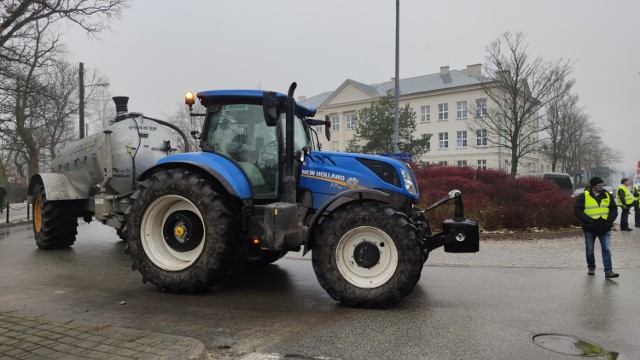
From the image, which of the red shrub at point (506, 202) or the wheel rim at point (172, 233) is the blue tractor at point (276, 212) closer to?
the wheel rim at point (172, 233)

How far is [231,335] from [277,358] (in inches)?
31.1

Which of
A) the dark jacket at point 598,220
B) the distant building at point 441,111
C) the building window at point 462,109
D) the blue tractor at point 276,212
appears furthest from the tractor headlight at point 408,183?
the building window at point 462,109

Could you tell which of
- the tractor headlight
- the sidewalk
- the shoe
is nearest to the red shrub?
the shoe

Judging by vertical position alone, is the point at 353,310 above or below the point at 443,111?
below

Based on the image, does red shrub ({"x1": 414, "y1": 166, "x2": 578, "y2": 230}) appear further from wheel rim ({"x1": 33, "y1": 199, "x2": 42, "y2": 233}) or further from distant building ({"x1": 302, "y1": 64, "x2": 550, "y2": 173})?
distant building ({"x1": 302, "y1": 64, "x2": 550, "y2": 173})

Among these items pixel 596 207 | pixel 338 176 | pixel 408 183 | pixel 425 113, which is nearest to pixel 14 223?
pixel 338 176

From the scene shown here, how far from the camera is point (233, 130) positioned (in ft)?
21.3

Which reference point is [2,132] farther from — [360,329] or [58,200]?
[360,329]

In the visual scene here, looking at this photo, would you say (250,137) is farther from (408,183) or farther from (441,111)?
(441,111)

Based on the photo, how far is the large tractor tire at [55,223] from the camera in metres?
9.93

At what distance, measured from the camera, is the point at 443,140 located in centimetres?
5825

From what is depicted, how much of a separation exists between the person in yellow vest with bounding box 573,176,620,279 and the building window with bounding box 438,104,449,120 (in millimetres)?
51419

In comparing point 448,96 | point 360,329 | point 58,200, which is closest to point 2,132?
point 58,200

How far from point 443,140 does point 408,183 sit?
54.3 m
